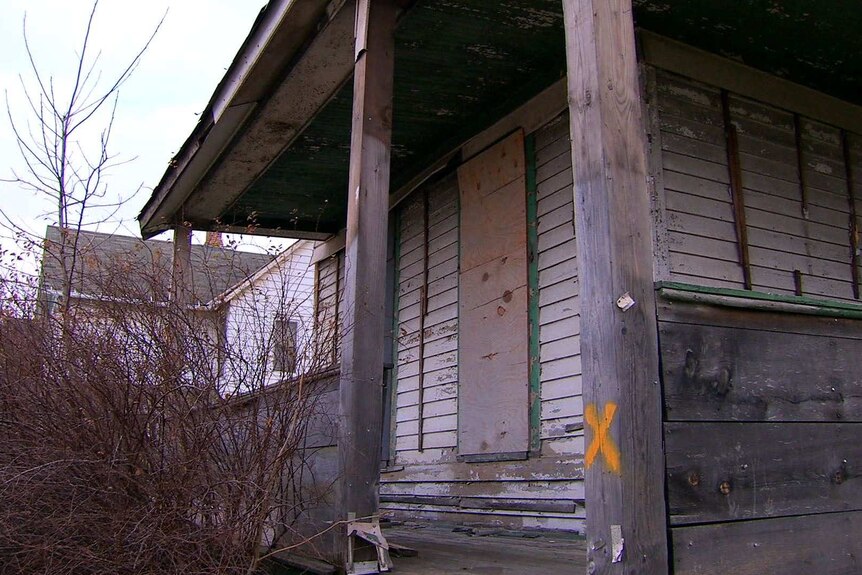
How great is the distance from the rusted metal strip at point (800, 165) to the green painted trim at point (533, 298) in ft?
6.19

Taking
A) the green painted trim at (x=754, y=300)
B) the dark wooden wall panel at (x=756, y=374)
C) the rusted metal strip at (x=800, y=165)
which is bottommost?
the dark wooden wall panel at (x=756, y=374)

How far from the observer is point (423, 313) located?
24.0 ft

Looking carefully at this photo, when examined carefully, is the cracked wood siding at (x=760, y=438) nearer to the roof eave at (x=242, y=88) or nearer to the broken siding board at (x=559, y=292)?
the broken siding board at (x=559, y=292)

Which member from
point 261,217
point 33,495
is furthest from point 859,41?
point 261,217

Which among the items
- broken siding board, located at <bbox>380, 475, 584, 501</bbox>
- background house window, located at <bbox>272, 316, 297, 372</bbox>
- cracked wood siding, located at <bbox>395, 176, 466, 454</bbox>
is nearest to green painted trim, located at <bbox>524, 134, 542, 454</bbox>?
broken siding board, located at <bbox>380, 475, 584, 501</bbox>

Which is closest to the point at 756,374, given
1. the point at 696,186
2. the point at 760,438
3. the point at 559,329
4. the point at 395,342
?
the point at 760,438

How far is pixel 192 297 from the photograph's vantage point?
13.0 ft

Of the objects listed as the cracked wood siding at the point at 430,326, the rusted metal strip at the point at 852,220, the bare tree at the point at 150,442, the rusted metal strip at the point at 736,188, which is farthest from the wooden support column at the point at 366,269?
the rusted metal strip at the point at 852,220

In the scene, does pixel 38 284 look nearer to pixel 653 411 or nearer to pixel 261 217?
pixel 261 217

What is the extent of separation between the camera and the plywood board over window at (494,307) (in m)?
5.80

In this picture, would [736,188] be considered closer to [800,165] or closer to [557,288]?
[800,165]

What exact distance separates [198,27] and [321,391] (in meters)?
6.17

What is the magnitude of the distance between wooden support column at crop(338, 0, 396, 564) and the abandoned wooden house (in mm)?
16

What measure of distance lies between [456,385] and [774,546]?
168 inches
